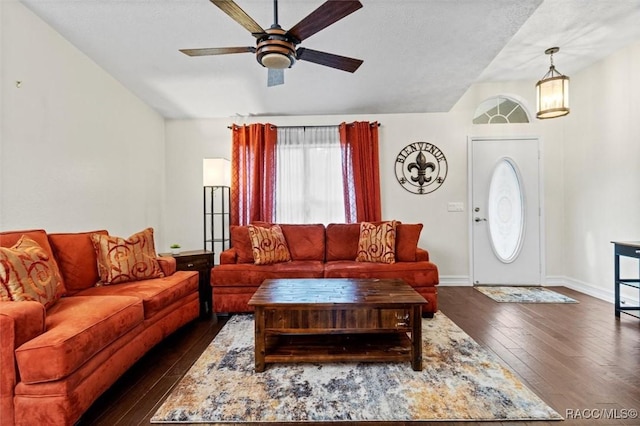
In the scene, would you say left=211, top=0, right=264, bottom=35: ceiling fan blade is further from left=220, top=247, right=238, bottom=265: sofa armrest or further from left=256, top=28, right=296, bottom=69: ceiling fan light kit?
left=220, top=247, right=238, bottom=265: sofa armrest

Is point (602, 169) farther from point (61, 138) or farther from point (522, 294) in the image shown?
point (61, 138)

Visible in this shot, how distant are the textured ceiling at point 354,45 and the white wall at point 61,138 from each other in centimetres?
18

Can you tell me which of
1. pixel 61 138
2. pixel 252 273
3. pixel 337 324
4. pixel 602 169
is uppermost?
pixel 61 138

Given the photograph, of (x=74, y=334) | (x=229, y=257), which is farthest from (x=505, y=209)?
(x=74, y=334)

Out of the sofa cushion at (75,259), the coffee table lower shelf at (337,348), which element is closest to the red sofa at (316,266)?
the coffee table lower shelf at (337,348)

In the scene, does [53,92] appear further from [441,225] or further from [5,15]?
[441,225]

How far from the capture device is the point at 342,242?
3633mm

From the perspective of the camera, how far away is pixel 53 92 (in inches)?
95.2

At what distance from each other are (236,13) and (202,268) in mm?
2479

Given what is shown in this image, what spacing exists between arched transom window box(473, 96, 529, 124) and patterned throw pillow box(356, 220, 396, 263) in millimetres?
2259

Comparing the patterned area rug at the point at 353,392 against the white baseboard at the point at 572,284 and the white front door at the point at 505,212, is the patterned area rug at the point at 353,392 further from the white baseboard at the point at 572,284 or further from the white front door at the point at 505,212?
the white front door at the point at 505,212

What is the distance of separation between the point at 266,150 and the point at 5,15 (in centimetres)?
258

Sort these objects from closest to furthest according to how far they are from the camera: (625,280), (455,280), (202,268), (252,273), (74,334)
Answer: (74,334) < (625,280) < (252,273) < (202,268) < (455,280)

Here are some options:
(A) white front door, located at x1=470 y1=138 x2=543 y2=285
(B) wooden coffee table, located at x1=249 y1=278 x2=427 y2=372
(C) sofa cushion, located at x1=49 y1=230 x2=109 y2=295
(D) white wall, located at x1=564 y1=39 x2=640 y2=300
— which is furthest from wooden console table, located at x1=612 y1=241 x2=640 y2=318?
(C) sofa cushion, located at x1=49 y1=230 x2=109 y2=295
